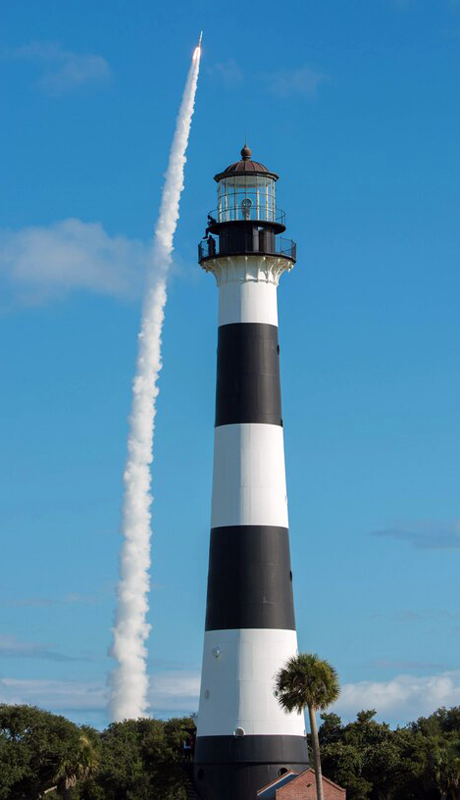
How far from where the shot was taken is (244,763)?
59250mm

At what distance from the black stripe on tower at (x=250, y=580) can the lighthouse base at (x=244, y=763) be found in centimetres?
438

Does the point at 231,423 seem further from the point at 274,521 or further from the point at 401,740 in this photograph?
the point at 401,740

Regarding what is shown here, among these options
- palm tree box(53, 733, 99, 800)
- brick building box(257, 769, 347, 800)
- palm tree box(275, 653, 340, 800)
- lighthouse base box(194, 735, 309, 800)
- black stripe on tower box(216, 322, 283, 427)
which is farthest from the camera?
palm tree box(53, 733, 99, 800)

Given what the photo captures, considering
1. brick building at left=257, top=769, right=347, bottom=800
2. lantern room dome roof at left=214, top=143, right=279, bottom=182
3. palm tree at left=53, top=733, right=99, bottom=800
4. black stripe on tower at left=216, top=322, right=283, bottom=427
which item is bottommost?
brick building at left=257, top=769, right=347, bottom=800

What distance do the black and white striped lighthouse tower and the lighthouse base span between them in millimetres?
38

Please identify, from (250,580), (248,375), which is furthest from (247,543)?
(248,375)

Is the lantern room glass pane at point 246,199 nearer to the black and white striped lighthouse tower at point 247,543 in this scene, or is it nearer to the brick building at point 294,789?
the black and white striped lighthouse tower at point 247,543

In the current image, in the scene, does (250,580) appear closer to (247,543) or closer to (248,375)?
(247,543)

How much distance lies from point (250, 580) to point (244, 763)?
274 inches

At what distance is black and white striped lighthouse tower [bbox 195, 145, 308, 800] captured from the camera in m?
59.6

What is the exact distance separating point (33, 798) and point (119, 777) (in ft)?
16.0

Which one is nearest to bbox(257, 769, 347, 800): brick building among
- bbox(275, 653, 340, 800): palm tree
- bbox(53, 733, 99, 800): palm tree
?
bbox(275, 653, 340, 800): palm tree

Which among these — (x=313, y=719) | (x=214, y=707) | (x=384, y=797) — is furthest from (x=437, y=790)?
(x=313, y=719)

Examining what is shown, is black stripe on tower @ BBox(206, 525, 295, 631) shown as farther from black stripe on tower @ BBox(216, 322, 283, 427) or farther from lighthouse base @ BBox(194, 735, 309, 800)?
black stripe on tower @ BBox(216, 322, 283, 427)
